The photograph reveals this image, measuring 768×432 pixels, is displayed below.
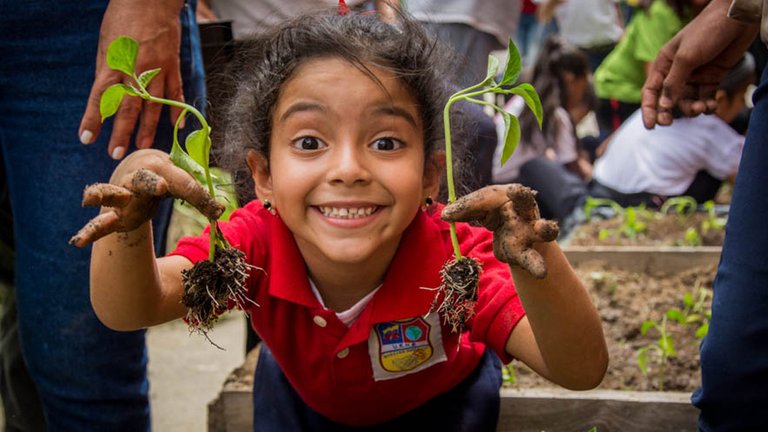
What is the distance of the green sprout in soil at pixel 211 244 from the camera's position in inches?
51.5

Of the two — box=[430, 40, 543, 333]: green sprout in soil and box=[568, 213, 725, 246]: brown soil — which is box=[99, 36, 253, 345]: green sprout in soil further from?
box=[568, 213, 725, 246]: brown soil

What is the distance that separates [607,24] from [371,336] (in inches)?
209

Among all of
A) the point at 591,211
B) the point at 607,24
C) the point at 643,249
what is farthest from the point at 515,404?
the point at 607,24

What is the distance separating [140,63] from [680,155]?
3.55 metres

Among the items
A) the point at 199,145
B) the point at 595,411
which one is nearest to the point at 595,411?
the point at 595,411

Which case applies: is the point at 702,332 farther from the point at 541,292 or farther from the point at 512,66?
the point at 512,66

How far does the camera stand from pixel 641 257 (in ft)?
11.5

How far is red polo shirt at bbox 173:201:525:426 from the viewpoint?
5.32ft

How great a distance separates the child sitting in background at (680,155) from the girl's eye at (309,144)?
337 cm

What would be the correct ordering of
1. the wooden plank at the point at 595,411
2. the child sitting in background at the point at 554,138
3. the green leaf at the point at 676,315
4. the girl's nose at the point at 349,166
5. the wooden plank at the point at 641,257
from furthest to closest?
the child sitting in background at the point at 554,138
the wooden plank at the point at 641,257
the green leaf at the point at 676,315
the wooden plank at the point at 595,411
the girl's nose at the point at 349,166

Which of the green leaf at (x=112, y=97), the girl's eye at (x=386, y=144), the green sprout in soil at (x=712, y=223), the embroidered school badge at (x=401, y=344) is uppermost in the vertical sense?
the green leaf at (x=112, y=97)

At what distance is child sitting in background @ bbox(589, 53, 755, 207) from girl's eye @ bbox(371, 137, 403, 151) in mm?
3285

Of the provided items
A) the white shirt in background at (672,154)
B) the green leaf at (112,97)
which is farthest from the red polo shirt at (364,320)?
the white shirt in background at (672,154)

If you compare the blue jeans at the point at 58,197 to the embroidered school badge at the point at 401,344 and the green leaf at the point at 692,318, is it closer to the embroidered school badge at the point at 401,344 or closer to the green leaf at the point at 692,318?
the embroidered school badge at the point at 401,344
